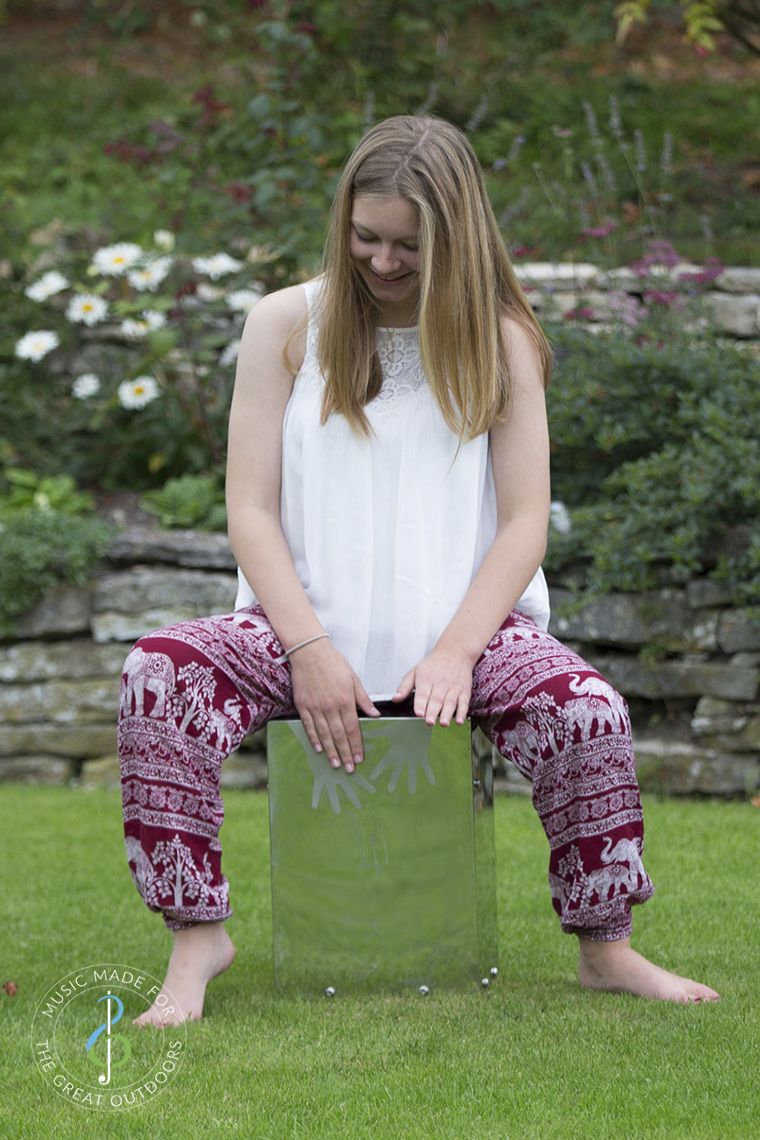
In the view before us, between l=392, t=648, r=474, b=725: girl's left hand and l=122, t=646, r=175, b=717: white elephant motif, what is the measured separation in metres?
0.38

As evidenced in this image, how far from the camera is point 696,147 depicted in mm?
6512

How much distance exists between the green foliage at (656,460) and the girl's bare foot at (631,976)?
1.62 meters

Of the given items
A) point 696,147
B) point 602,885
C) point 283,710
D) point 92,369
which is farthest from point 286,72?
point 602,885

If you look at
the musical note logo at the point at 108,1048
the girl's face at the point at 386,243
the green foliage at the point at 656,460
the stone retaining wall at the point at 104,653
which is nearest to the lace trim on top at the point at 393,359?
the girl's face at the point at 386,243

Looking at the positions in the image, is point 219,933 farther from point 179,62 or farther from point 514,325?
point 179,62

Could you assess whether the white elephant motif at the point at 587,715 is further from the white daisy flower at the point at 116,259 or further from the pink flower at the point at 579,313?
the white daisy flower at the point at 116,259

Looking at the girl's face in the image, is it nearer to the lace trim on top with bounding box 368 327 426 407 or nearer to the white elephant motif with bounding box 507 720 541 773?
A: the lace trim on top with bounding box 368 327 426 407

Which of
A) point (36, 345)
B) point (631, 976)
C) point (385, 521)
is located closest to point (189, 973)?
point (631, 976)

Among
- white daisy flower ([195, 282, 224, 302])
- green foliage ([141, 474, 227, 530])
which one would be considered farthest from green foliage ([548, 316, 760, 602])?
white daisy flower ([195, 282, 224, 302])

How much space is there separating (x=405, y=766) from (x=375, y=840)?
0.13 meters

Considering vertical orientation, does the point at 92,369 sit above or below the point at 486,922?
below

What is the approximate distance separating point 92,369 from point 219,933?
11.1 feet

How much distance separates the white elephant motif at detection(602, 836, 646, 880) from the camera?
88.0 inches

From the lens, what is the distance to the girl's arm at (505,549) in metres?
2.29
